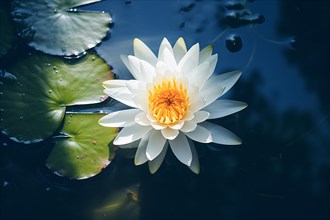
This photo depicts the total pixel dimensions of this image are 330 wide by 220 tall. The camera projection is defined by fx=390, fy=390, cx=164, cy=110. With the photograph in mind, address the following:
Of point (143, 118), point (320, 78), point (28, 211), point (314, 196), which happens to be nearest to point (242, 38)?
point (320, 78)

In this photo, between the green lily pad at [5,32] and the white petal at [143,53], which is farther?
the green lily pad at [5,32]

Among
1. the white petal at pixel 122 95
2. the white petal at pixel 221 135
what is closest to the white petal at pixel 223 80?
the white petal at pixel 221 135

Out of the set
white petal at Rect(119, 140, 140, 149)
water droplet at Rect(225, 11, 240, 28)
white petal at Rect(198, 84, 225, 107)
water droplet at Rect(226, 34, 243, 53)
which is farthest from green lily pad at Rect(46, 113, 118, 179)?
water droplet at Rect(225, 11, 240, 28)

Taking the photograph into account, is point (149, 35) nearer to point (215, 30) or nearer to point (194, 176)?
point (215, 30)

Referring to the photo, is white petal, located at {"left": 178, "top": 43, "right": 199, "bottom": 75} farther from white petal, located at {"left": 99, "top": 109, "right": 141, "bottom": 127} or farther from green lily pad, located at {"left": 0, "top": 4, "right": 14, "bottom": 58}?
green lily pad, located at {"left": 0, "top": 4, "right": 14, "bottom": 58}

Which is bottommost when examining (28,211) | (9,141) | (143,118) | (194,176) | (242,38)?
(28,211)

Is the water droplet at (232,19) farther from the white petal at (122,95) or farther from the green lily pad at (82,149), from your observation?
the green lily pad at (82,149)
